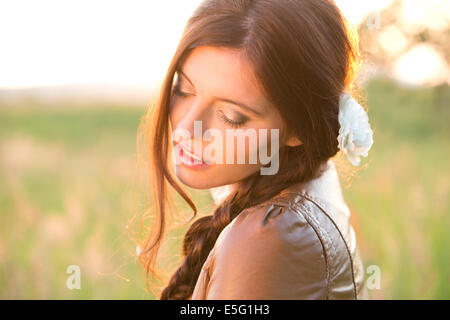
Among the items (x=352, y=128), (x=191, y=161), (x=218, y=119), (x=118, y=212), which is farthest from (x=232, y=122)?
(x=118, y=212)

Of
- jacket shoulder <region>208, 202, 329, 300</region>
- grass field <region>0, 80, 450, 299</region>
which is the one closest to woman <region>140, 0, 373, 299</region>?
jacket shoulder <region>208, 202, 329, 300</region>

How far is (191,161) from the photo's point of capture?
1639 mm

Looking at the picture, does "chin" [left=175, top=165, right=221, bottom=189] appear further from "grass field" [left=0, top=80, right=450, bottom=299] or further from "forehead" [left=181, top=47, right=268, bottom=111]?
"grass field" [left=0, top=80, right=450, bottom=299]

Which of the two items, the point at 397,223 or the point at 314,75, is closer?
the point at 314,75

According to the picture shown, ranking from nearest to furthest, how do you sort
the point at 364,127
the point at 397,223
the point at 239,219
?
the point at 239,219, the point at 364,127, the point at 397,223

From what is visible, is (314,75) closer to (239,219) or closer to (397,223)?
(239,219)

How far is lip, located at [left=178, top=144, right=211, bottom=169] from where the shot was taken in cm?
162

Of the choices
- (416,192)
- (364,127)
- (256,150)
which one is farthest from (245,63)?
(416,192)

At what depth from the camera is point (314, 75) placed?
5.12 ft

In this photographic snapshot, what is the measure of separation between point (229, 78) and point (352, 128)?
1.54ft

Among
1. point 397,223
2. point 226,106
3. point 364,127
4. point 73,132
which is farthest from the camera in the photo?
point 73,132

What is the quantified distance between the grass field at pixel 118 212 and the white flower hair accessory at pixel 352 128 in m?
0.69

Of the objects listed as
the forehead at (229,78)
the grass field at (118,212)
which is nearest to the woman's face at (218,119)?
the forehead at (229,78)
